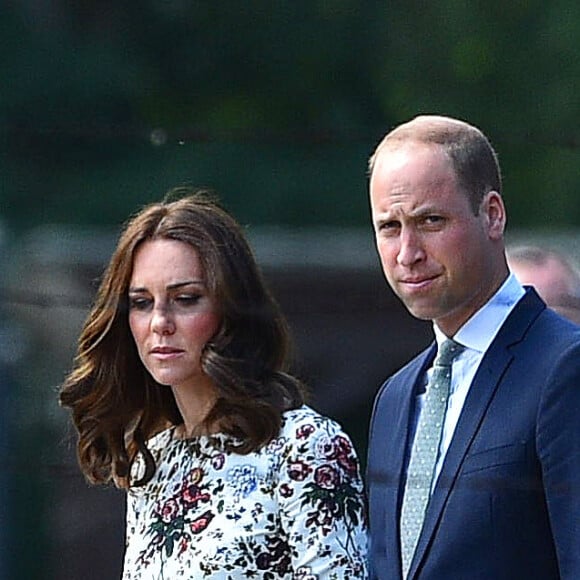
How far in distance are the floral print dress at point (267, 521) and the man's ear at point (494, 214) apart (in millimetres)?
418

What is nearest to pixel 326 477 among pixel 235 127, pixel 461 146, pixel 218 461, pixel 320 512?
pixel 320 512

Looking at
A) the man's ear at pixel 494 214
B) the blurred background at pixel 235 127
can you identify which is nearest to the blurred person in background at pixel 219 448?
the man's ear at pixel 494 214

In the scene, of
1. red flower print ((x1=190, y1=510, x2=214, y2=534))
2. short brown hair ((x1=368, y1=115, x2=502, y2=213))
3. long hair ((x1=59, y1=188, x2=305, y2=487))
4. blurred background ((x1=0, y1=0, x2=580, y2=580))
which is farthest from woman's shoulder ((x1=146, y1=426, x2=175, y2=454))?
blurred background ((x1=0, y1=0, x2=580, y2=580))

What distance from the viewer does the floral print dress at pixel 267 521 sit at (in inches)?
55.9

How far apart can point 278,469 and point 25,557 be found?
694 mm

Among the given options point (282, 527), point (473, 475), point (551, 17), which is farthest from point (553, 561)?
point (551, 17)

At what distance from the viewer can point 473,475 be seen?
1.18 m

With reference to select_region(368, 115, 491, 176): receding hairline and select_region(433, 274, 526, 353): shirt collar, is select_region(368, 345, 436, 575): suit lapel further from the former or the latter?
select_region(368, 115, 491, 176): receding hairline

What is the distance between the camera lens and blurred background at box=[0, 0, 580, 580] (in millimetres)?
747

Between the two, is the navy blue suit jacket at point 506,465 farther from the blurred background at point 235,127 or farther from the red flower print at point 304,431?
the blurred background at point 235,127

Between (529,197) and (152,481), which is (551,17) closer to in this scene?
(529,197)

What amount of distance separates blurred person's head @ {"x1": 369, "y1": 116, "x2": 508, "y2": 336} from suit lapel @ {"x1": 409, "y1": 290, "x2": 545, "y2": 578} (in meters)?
0.05

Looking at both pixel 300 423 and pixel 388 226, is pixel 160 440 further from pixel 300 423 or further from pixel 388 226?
pixel 388 226

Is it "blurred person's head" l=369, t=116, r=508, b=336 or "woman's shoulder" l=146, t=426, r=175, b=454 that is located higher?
"blurred person's head" l=369, t=116, r=508, b=336
